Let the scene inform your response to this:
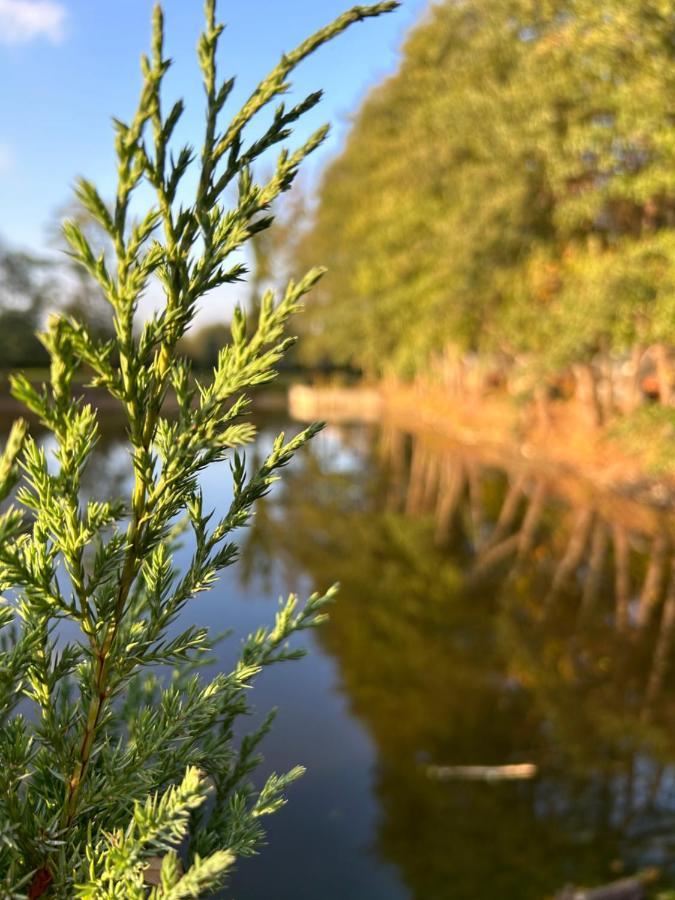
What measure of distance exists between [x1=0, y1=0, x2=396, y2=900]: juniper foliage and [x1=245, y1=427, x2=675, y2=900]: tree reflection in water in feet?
19.2

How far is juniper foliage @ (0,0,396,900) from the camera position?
171 centimetres

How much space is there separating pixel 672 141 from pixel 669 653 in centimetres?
1056

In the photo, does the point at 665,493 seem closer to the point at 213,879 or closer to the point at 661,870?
the point at 661,870

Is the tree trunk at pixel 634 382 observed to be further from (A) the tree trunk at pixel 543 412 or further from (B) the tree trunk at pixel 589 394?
(A) the tree trunk at pixel 543 412

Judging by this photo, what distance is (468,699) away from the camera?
34.6 ft

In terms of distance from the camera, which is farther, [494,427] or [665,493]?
[494,427]

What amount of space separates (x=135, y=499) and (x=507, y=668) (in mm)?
10894

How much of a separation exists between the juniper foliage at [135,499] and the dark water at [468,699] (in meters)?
2.13

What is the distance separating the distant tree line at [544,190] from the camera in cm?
1523

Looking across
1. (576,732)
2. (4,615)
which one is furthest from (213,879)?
(576,732)

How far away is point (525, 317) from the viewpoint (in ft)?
82.6

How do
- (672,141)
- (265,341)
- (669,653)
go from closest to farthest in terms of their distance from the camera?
(265,341)
(669,653)
(672,141)

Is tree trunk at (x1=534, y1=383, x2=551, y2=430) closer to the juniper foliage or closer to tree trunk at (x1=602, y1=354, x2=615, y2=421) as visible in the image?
tree trunk at (x1=602, y1=354, x2=615, y2=421)

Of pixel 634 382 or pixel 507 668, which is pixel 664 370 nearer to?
pixel 634 382
